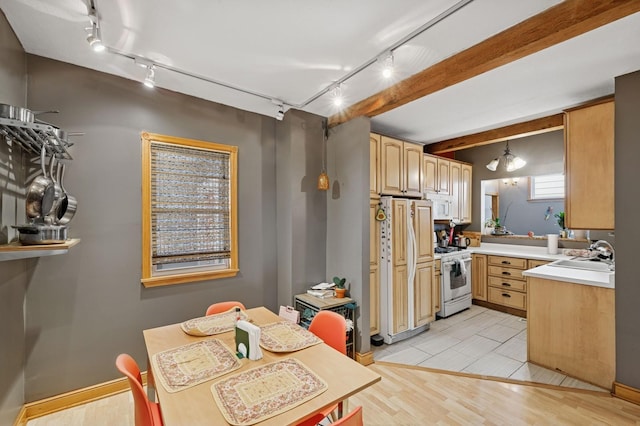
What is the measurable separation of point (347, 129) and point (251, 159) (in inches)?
42.8

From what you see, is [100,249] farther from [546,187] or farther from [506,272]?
[546,187]

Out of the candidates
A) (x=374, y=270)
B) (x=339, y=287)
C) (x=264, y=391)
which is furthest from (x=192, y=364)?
(x=374, y=270)

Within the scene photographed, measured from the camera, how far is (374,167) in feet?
10.3

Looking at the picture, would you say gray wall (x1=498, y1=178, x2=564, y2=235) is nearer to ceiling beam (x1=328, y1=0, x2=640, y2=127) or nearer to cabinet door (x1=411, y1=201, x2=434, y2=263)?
cabinet door (x1=411, y1=201, x2=434, y2=263)

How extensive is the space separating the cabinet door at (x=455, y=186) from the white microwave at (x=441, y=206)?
10cm

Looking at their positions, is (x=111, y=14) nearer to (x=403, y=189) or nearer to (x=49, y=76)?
(x=49, y=76)

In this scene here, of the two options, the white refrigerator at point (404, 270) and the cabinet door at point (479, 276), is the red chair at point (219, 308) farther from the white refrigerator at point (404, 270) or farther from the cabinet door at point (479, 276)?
the cabinet door at point (479, 276)

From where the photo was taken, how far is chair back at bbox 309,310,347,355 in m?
1.84

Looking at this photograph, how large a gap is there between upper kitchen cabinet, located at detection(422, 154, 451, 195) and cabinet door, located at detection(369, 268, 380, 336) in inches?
63.9

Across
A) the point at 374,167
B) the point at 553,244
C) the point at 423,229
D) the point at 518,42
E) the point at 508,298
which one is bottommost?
the point at 508,298

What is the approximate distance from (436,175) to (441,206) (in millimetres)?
501

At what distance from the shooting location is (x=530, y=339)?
9.28ft

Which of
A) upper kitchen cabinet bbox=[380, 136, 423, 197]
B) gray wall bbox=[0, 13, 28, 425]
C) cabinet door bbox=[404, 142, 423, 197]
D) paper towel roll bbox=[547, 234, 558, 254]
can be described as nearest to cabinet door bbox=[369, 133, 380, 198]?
upper kitchen cabinet bbox=[380, 136, 423, 197]

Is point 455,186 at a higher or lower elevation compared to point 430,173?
lower
